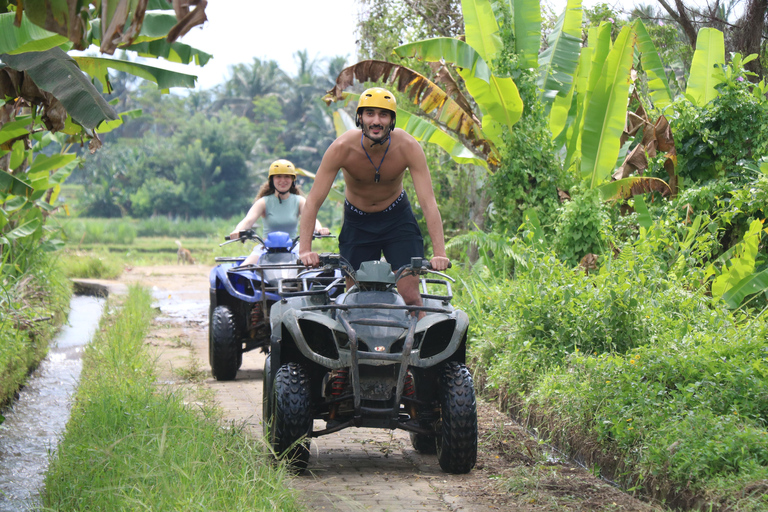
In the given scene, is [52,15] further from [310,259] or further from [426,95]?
[426,95]

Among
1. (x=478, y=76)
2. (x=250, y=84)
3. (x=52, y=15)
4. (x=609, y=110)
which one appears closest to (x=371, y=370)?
(x=52, y=15)

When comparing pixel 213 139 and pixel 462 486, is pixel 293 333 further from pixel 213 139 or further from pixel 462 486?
pixel 213 139

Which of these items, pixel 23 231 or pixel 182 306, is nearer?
pixel 23 231

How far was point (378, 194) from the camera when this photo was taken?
578 centimetres

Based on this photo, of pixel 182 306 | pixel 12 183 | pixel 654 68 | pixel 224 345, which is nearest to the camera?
pixel 12 183

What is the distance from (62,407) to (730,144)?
7.68 m

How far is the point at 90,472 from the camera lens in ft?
14.9

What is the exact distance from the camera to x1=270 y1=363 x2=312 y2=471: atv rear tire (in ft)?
16.3

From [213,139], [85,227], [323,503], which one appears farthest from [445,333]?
[213,139]

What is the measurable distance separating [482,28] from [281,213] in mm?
3857

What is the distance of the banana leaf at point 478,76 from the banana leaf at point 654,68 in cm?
217

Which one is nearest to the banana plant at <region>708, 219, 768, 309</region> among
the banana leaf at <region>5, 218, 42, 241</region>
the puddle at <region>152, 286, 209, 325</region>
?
the banana leaf at <region>5, 218, 42, 241</region>

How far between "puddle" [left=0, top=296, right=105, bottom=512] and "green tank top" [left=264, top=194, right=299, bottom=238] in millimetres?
2622

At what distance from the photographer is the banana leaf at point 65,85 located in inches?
231
